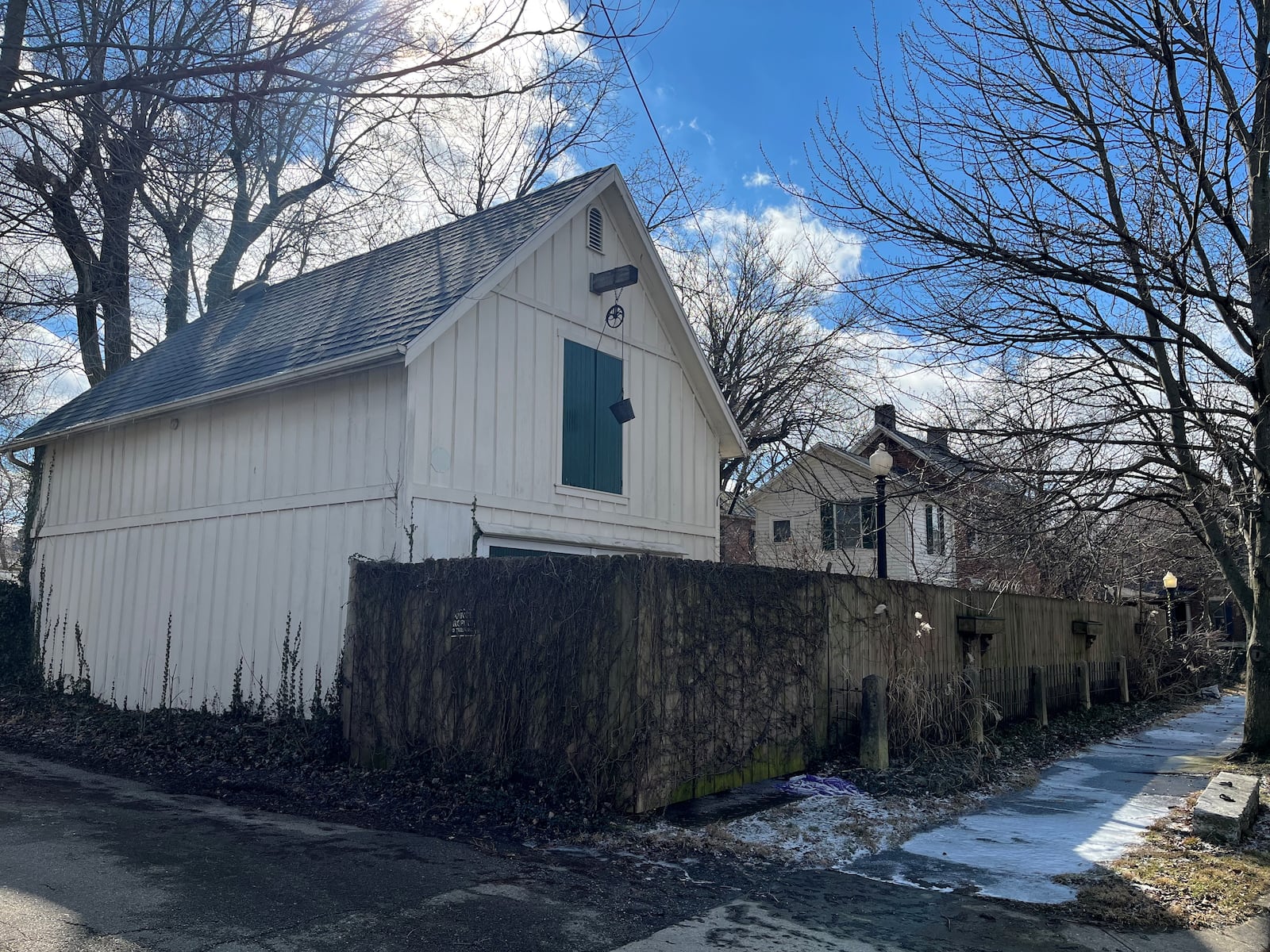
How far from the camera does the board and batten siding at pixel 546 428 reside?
9.97 m

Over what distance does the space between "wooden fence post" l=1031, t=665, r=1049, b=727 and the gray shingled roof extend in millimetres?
8717

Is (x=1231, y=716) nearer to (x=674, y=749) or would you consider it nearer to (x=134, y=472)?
(x=674, y=749)

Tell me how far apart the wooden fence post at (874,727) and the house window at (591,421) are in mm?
4358

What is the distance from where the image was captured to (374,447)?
9.82 metres

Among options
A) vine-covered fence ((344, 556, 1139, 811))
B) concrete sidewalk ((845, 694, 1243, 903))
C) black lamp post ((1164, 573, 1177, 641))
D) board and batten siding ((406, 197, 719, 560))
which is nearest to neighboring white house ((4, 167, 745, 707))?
board and batten siding ((406, 197, 719, 560))

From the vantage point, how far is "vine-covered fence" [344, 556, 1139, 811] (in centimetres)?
716

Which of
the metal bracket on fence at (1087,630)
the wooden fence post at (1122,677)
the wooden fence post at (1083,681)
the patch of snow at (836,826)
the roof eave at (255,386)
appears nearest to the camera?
the patch of snow at (836,826)

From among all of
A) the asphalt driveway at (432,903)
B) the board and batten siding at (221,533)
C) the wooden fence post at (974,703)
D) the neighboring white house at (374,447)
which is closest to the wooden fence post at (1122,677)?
the wooden fence post at (974,703)

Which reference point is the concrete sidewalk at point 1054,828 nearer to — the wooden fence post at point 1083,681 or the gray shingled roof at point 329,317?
the wooden fence post at point 1083,681

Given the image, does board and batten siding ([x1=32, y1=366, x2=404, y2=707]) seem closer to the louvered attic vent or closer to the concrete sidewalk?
the louvered attic vent

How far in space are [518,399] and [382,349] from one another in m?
1.94

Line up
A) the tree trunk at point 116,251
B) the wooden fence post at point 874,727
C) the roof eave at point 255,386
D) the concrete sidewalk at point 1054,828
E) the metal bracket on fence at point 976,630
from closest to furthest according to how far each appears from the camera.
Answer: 1. the concrete sidewalk at point 1054,828
2. the tree trunk at point 116,251
3. the wooden fence post at point 874,727
4. the roof eave at point 255,386
5. the metal bracket on fence at point 976,630

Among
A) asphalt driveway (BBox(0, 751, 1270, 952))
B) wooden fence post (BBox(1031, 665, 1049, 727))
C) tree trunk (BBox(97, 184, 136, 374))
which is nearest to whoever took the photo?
asphalt driveway (BBox(0, 751, 1270, 952))

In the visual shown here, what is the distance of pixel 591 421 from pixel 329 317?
11.7 ft
